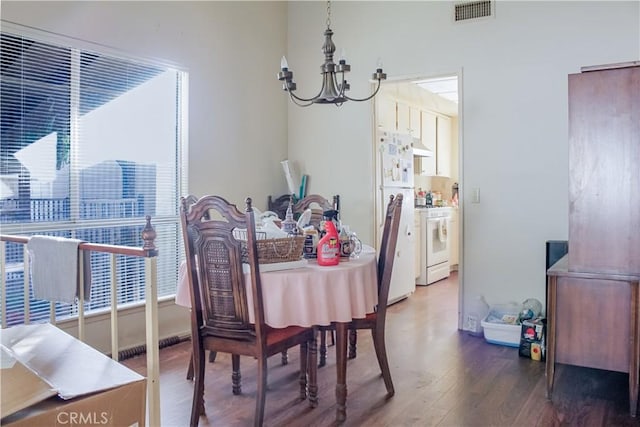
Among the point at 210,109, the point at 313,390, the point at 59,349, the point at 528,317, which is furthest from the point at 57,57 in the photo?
the point at 528,317

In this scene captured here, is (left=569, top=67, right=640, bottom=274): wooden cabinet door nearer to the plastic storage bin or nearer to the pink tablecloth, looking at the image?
the plastic storage bin

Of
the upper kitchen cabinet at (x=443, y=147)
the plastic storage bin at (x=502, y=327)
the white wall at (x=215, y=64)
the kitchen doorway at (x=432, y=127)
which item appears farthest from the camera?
the upper kitchen cabinet at (x=443, y=147)

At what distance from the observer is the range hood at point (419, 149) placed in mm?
5785

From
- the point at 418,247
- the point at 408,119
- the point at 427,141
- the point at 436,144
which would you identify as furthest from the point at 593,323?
the point at 436,144

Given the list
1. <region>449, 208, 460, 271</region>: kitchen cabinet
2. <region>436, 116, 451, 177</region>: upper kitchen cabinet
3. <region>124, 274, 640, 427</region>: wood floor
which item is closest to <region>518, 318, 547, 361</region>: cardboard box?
<region>124, 274, 640, 427</region>: wood floor

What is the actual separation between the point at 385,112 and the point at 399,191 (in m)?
0.83

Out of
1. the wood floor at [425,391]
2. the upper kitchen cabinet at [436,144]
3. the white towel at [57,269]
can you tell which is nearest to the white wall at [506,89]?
the wood floor at [425,391]

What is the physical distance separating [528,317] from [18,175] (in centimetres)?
357

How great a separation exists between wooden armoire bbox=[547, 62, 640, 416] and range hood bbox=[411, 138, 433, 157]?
10.4ft

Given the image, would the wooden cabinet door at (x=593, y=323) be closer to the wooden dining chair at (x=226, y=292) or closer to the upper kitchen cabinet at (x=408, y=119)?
the wooden dining chair at (x=226, y=292)

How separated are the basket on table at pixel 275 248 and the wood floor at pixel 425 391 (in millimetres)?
837

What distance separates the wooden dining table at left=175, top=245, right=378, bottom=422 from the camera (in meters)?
2.21
